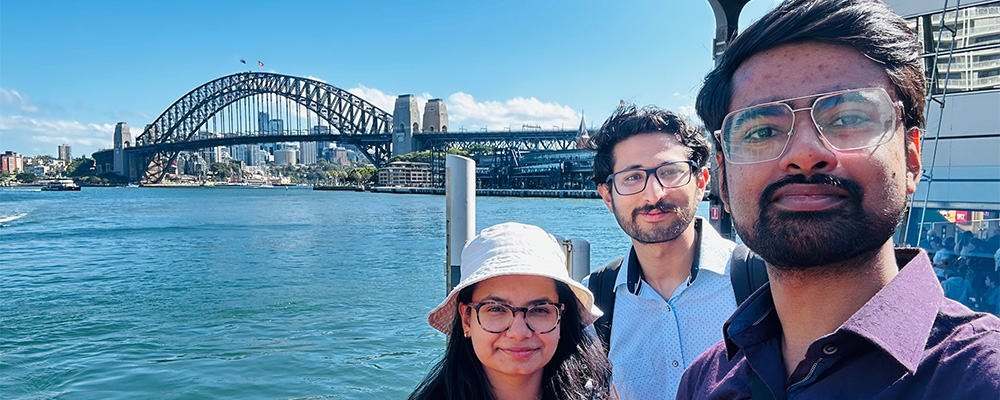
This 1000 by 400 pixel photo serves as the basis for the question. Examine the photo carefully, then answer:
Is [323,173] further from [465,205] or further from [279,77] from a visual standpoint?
[465,205]

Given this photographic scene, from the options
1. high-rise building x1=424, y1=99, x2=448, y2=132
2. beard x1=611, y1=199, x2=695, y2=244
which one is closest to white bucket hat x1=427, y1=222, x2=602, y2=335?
beard x1=611, y1=199, x2=695, y2=244

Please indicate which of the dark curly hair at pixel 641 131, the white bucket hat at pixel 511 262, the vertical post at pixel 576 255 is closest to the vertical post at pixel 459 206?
the vertical post at pixel 576 255

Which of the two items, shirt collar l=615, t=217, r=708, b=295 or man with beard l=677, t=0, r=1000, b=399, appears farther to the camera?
shirt collar l=615, t=217, r=708, b=295

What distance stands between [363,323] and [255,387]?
2832 millimetres

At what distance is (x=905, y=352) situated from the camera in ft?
2.65

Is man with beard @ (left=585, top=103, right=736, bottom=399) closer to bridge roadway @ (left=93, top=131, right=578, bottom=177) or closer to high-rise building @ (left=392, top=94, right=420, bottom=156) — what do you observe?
bridge roadway @ (left=93, top=131, right=578, bottom=177)

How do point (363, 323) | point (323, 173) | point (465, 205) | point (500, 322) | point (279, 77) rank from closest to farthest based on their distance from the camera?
point (500, 322), point (465, 205), point (363, 323), point (279, 77), point (323, 173)

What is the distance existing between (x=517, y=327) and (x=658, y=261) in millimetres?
662

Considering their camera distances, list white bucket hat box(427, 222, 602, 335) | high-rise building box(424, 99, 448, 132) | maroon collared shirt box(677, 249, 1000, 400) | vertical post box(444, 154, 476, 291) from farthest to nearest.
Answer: high-rise building box(424, 99, 448, 132)
vertical post box(444, 154, 476, 291)
white bucket hat box(427, 222, 602, 335)
maroon collared shirt box(677, 249, 1000, 400)

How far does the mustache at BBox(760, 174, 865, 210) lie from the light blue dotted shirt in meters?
1.01

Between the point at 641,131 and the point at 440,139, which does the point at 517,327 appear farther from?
the point at 440,139

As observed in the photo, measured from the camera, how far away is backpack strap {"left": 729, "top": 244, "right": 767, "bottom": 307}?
187cm

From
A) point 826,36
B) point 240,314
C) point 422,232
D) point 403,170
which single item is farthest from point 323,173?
point 826,36

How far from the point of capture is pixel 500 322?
171cm
